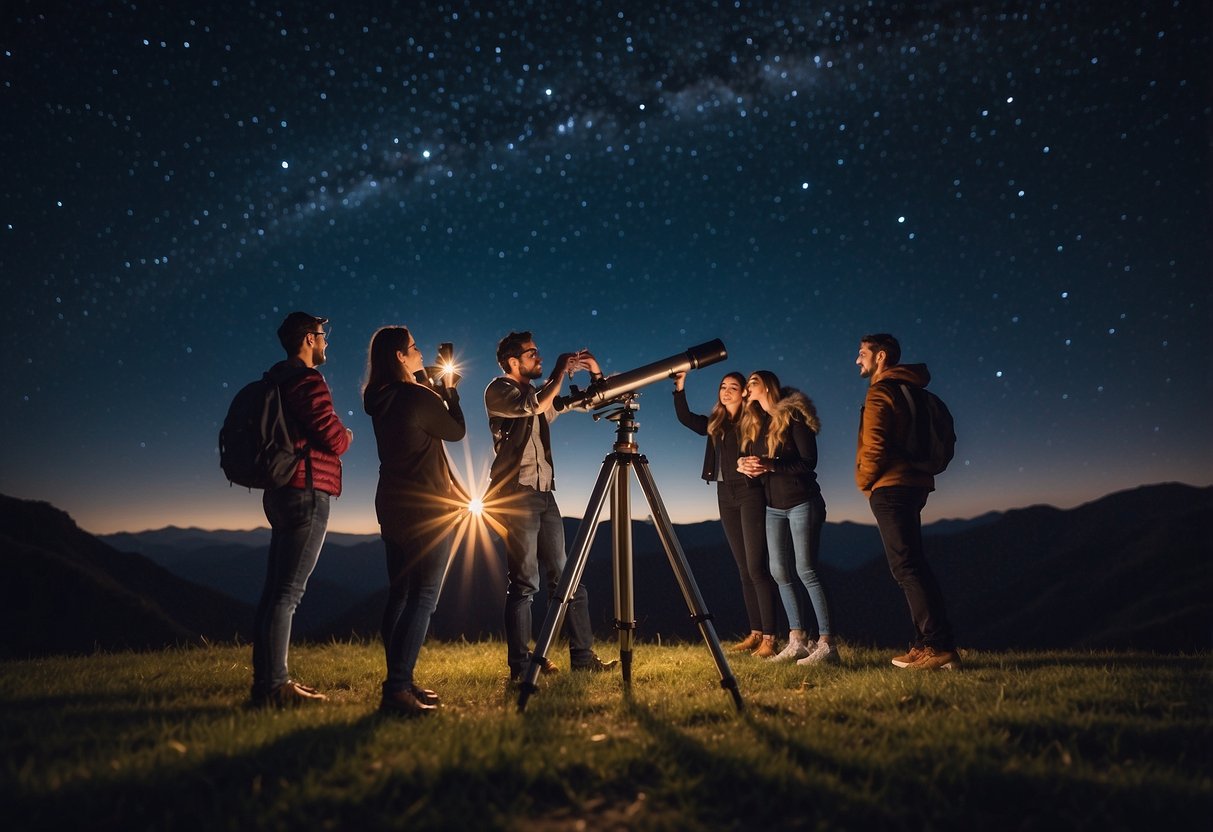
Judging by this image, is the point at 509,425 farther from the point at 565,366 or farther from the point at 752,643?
the point at 752,643

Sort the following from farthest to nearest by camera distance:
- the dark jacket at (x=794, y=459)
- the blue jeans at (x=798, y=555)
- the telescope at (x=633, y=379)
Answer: the dark jacket at (x=794, y=459) → the blue jeans at (x=798, y=555) → the telescope at (x=633, y=379)

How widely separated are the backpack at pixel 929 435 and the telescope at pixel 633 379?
224 centimetres

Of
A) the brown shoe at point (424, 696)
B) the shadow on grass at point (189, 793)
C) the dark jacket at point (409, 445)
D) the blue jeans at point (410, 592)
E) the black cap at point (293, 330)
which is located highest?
the black cap at point (293, 330)

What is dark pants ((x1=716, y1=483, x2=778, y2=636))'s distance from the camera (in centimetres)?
614

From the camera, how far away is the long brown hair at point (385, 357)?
4.08m

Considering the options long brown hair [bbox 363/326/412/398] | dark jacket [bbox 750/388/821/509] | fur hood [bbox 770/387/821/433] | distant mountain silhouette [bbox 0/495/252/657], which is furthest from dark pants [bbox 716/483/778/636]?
distant mountain silhouette [bbox 0/495/252/657]

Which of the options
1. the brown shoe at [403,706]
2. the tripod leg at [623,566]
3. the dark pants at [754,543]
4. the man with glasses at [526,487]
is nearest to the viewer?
the brown shoe at [403,706]

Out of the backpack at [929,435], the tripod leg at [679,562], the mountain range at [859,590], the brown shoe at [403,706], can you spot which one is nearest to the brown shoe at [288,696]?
the brown shoe at [403,706]

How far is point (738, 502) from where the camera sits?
6.37m

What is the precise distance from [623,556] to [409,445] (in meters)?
1.65

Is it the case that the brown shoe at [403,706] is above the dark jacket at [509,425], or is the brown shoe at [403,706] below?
below

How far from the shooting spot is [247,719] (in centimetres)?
329

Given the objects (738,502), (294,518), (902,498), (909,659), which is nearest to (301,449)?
(294,518)

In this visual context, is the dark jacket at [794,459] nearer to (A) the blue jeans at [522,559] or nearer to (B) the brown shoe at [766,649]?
(B) the brown shoe at [766,649]
